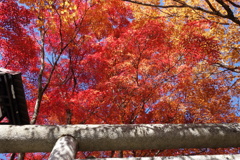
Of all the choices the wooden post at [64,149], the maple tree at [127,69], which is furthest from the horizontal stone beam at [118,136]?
the maple tree at [127,69]

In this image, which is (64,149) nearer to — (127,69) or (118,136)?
(118,136)

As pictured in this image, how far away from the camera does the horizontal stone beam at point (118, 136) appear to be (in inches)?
162

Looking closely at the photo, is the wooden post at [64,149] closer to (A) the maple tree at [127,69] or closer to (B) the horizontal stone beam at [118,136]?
(B) the horizontal stone beam at [118,136]

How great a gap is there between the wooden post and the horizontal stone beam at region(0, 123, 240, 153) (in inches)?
6.0

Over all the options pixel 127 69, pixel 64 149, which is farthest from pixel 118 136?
pixel 127 69

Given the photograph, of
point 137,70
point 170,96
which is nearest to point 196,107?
point 170,96

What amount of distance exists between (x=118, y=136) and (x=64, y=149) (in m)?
1.26

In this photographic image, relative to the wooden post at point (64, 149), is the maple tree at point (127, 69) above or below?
above

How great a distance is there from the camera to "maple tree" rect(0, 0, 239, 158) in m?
8.38

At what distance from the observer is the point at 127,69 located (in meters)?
9.34

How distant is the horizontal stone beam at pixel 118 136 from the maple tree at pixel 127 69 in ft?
11.3

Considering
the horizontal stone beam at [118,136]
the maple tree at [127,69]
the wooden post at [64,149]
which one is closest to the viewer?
the wooden post at [64,149]

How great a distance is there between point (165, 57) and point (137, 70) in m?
2.20

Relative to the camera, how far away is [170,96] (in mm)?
9273
